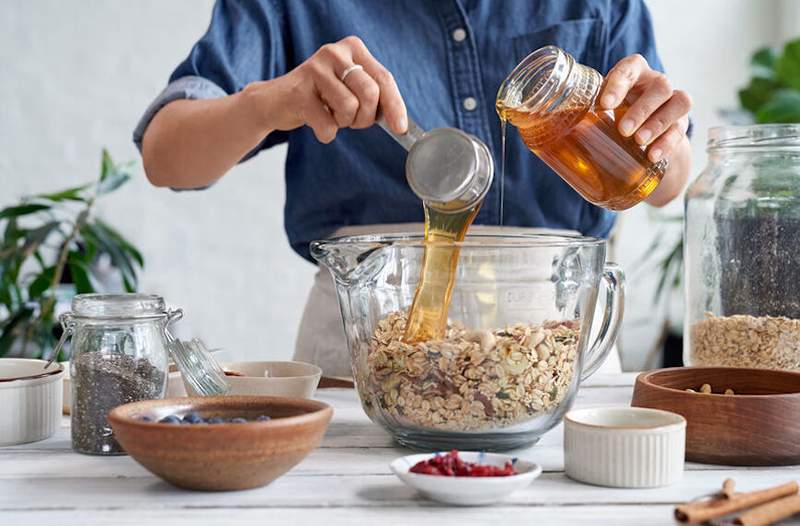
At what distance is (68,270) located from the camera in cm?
267

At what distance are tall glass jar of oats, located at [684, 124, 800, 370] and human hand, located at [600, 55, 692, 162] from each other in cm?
17

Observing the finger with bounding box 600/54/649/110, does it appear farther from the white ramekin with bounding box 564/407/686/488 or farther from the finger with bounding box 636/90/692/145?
the white ramekin with bounding box 564/407/686/488

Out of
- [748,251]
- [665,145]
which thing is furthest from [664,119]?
[748,251]

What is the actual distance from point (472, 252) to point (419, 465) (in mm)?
188

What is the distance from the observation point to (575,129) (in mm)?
929

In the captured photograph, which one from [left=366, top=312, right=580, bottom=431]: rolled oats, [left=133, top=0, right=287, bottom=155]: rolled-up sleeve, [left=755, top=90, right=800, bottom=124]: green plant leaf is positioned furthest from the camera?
[left=755, top=90, right=800, bottom=124]: green plant leaf

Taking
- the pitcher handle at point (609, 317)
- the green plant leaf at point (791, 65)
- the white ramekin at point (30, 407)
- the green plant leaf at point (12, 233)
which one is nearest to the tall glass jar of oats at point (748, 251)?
the pitcher handle at point (609, 317)

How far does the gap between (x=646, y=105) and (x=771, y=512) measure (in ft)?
1.54

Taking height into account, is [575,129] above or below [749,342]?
above

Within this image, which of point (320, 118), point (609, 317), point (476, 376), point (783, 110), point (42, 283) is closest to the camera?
point (476, 376)

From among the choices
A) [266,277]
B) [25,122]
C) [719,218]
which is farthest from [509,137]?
[25,122]

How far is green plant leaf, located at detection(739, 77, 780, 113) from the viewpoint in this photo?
2934 mm

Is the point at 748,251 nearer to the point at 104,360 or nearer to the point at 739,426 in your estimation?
the point at 739,426

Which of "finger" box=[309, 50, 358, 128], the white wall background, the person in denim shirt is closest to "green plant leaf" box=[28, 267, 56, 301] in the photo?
the white wall background
